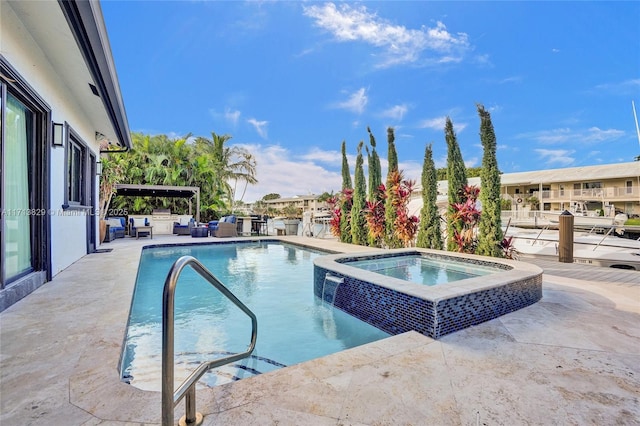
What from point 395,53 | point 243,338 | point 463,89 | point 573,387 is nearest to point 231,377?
point 243,338

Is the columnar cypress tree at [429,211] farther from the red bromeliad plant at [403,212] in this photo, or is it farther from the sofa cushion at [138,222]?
the sofa cushion at [138,222]

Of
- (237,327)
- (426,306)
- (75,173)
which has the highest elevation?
(75,173)

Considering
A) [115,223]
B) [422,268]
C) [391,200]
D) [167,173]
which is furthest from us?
[167,173]

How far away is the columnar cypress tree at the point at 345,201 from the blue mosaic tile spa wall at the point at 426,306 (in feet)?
24.2

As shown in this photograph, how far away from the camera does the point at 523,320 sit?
3.72m

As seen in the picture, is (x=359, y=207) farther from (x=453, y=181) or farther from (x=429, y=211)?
(x=453, y=181)

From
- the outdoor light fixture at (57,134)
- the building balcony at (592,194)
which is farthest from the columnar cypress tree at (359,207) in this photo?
the building balcony at (592,194)

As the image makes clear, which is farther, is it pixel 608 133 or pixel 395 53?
pixel 608 133

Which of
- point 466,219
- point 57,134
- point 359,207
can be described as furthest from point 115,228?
point 466,219

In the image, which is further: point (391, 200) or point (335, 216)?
point (335, 216)

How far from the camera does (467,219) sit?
7922 millimetres

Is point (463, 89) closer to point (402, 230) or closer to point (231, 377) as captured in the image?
point (402, 230)

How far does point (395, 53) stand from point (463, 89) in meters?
7.25

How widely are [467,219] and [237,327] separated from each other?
6325mm
